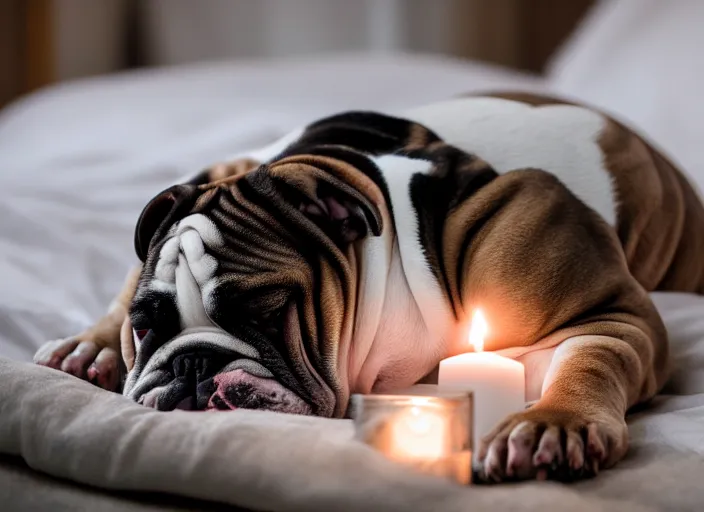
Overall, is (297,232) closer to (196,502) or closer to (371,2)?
(196,502)

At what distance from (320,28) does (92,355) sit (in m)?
2.37

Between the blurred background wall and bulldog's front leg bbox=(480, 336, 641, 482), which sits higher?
bulldog's front leg bbox=(480, 336, 641, 482)

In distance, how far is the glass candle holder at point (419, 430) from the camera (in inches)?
28.5

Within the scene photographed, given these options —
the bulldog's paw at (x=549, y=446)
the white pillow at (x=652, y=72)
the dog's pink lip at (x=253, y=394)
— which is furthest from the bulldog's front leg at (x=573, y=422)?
the white pillow at (x=652, y=72)

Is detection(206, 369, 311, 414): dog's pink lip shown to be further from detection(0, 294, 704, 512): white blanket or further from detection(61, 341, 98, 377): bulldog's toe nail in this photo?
detection(61, 341, 98, 377): bulldog's toe nail

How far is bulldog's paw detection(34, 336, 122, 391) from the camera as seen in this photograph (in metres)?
1.05

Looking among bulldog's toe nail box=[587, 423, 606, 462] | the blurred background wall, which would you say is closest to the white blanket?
bulldog's toe nail box=[587, 423, 606, 462]

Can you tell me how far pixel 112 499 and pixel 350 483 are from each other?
193 mm

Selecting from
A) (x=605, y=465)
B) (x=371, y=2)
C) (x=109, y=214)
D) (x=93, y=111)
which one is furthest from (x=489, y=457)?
(x=371, y=2)

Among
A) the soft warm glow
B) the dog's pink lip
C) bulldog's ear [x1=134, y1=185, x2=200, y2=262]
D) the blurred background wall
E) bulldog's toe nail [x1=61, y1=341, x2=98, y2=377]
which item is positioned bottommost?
the blurred background wall

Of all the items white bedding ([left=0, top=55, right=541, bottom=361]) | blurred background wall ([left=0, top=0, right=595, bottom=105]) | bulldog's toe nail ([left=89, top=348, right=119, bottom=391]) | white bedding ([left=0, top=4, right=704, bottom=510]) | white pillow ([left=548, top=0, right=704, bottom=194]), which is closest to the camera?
bulldog's toe nail ([left=89, top=348, right=119, bottom=391])

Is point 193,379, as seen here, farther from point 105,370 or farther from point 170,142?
point 170,142

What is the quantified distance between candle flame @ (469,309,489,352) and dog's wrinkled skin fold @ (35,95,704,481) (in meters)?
0.06

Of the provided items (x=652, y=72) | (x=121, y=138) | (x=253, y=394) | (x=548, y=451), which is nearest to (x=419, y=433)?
(x=548, y=451)
